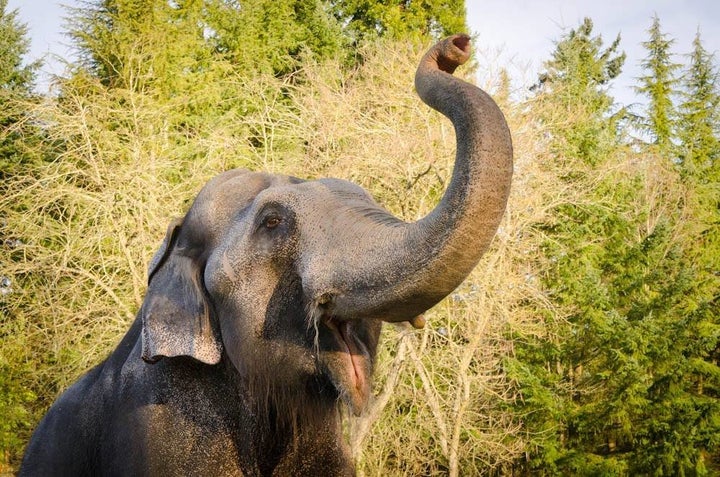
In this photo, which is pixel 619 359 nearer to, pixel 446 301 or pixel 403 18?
pixel 446 301

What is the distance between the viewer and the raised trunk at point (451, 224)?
2033mm

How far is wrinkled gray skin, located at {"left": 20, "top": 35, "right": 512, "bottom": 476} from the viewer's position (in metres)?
2.34

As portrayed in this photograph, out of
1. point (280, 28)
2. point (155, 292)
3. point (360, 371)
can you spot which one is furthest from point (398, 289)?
point (280, 28)

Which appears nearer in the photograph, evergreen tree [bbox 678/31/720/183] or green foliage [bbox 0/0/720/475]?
green foliage [bbox 0/0/720/475]

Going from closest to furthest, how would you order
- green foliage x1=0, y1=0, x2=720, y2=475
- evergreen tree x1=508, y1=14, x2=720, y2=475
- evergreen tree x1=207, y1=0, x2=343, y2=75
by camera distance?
evergreen tree x1=508, y1=14, x2=720, y2=475 → green foliage x1=0, y1=0, x2=720, y2=475 → evergreen tree x1=207, y1=0, x2=343, y2=75

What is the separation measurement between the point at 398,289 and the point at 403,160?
39.7 ft

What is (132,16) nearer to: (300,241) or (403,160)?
(403,160)

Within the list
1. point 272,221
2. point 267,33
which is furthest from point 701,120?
point 272,221

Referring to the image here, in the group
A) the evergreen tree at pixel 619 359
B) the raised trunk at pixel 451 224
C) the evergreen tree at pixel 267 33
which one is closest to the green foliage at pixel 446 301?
the evergreen tree at pixel 619 359

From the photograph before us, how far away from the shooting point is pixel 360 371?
2422 mm

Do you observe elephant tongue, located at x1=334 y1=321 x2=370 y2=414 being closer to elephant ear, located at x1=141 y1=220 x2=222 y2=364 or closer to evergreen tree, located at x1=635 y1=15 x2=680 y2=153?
elephant ear, located at x1=141 y1=220 x2=222 y2=364

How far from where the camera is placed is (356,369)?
2.42m

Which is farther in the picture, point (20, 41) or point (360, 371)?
point (20, 41)

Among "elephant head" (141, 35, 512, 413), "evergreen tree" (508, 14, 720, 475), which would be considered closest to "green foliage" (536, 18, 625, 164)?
"evergreen tree" (508, 14, 720, 475)
